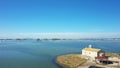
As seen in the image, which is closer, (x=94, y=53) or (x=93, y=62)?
(x=93, y=62)

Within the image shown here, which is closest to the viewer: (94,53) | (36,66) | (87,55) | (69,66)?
(69,66)

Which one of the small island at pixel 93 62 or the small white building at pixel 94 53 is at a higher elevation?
the small white building at pixel 94 53

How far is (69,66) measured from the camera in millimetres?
46750

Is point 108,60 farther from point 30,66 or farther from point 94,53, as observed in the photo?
point 30,66

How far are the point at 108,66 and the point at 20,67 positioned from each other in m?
26.1

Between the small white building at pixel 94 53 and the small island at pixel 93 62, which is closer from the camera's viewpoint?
the small island at pixel 93 62

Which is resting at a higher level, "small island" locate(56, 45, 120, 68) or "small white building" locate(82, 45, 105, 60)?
"small white building" locate(82, 45, 105, 60)

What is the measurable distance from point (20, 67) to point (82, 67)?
1945 cm

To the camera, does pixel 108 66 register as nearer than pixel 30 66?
Yes

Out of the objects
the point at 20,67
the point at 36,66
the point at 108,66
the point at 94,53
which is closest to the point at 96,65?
the point at 108,66

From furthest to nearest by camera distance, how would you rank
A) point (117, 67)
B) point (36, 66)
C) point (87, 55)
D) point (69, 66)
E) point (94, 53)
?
1. point (87, 55)
2. point (94, 53)
3. point (36, 66)
4. point (69, 66)
5. point (117, 67)

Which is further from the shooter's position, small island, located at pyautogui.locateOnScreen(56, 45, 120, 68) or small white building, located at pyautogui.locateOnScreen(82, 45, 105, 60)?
small white building, located at pyautogui.locateOnScreen(82, 45, 105, 60)

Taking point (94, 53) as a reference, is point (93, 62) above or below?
below

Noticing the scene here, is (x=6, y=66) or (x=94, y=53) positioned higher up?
(x=94, y=53)
